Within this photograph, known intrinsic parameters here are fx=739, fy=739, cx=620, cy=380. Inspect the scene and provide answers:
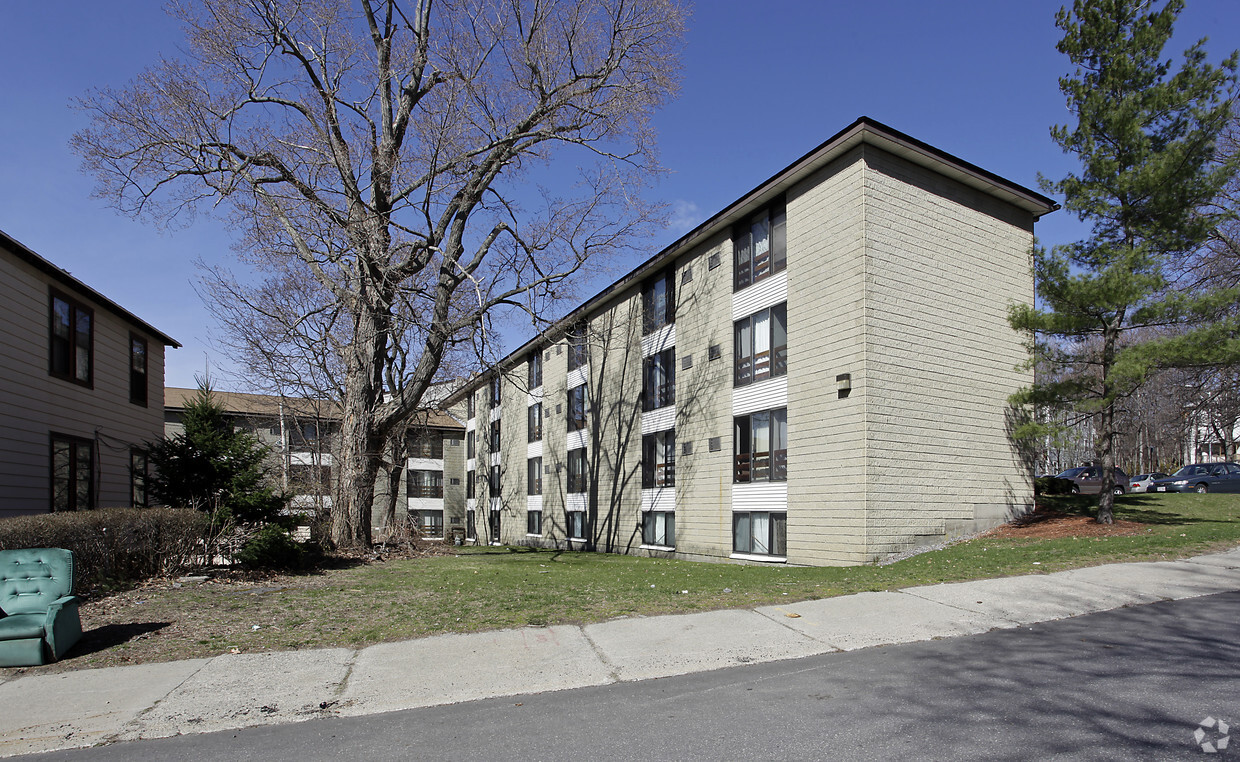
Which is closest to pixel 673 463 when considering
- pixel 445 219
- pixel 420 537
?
pixel 420 537

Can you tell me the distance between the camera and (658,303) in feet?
80.7

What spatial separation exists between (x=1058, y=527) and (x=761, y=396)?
692cm

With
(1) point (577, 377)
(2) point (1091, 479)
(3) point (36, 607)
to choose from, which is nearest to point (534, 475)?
(1) point (577, 377)

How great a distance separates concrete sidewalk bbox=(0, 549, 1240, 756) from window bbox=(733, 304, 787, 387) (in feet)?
29.1

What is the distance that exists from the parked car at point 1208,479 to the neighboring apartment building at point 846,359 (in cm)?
1833

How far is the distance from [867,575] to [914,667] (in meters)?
5.76

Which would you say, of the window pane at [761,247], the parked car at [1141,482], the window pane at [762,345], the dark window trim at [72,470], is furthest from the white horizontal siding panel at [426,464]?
the parked car at [1141,482]

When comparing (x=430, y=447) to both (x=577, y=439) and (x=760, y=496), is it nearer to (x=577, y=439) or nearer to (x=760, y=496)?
(x=577, y=439)

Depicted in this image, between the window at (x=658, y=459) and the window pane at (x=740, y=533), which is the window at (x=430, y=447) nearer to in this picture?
the window at (x=658, y=459)

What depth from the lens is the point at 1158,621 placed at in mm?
7621

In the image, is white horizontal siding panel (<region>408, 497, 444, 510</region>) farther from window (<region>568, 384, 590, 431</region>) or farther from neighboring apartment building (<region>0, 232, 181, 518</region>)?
neighboring apartment building (<region>0, 232, 181, 518</region>)

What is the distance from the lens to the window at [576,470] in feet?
96.4

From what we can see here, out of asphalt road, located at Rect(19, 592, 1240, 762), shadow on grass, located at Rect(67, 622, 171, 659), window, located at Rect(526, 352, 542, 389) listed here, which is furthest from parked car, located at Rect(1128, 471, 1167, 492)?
shadow on grass, located at Rect(67, 622, 171, 659)

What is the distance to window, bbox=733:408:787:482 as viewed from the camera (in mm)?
17688
